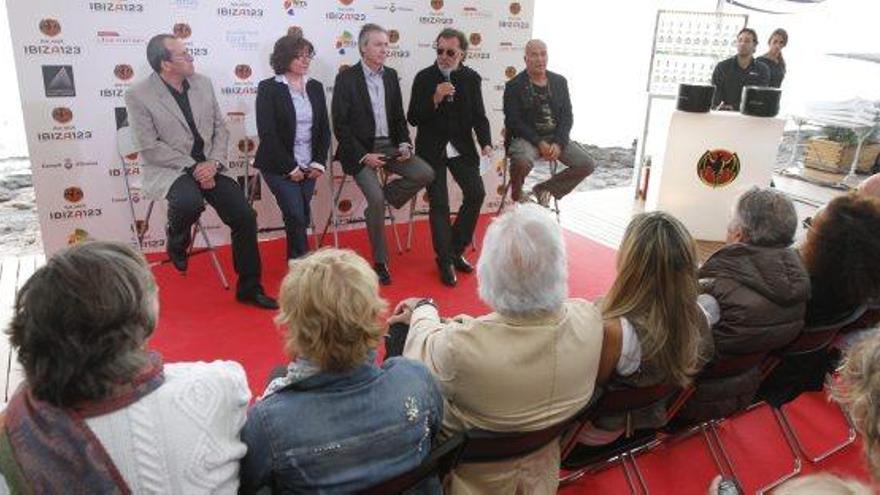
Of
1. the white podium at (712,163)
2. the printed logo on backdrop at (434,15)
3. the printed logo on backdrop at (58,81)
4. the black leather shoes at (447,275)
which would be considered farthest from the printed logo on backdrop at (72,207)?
the white podium at (712,163)

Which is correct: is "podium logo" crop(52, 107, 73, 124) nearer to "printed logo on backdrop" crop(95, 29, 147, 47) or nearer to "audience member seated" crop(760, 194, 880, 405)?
"printed logo on backdrop" crop(95, 29, 147, 47)

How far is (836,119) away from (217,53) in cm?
621

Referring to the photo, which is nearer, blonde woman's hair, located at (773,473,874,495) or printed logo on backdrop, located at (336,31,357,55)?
blonde woman's hair, located at (773,473,874,495)

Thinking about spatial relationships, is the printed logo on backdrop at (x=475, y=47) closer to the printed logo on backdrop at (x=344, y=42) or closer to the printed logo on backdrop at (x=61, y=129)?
the printed logo on backdrop at (x=344, y=42)

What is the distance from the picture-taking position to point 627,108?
9.98m

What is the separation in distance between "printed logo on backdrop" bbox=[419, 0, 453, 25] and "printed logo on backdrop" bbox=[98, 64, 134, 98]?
2.12 m

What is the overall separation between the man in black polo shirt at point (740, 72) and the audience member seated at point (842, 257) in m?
4.14

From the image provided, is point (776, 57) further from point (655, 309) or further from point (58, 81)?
point (58, 81)

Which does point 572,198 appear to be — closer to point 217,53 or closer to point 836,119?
point 836,119

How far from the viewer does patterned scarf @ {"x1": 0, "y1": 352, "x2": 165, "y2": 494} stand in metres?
1.08

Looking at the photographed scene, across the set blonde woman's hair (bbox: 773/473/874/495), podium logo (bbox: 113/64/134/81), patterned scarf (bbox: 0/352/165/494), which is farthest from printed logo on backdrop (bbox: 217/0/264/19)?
blonde woman's hair (bbox: 773/473/874/495)

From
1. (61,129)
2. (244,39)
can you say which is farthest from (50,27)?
(244,39)

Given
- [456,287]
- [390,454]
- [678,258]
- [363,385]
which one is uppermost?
[678,258]

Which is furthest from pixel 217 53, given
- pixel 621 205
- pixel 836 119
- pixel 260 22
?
pixel 836 119
